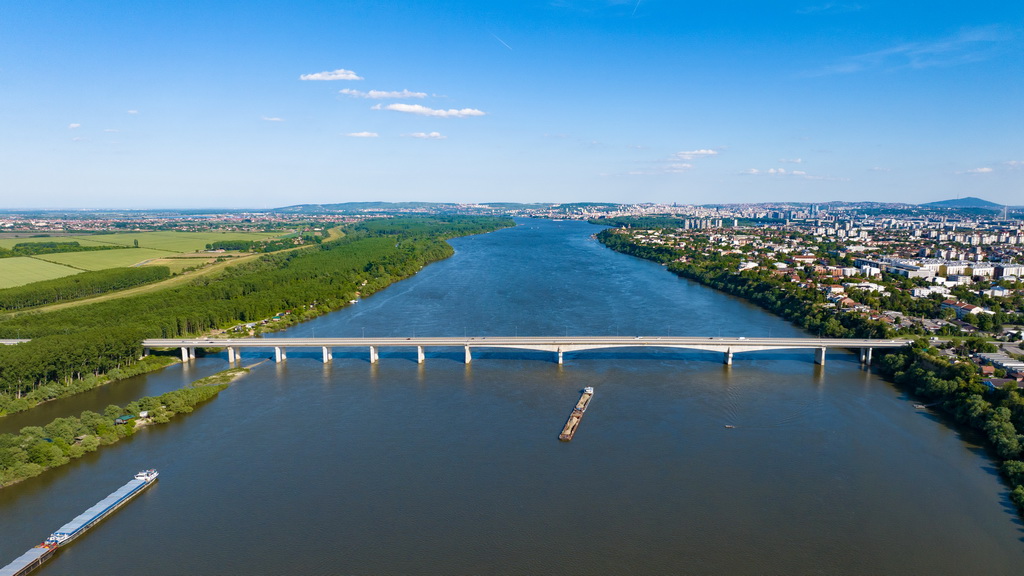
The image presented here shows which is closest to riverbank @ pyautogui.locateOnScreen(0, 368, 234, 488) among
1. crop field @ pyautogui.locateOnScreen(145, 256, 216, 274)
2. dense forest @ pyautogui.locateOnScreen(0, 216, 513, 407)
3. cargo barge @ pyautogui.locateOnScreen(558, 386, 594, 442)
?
dense forest @ pyautogui.locateOnScreen(0, 216, 513, 407)

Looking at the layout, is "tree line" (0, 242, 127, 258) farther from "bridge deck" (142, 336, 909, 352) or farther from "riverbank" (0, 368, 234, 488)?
"riverbank" (0, 368, 234, 488)

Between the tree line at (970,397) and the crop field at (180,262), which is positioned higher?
the crop field at (180,262)

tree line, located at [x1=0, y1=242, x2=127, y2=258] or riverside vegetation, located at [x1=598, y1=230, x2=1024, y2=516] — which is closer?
riverside vegetation, located at [x1=598, y1=230, x2=1024, y2=516]

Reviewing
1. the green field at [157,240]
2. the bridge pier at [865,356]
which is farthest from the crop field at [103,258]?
the bridge pier at [865,356]

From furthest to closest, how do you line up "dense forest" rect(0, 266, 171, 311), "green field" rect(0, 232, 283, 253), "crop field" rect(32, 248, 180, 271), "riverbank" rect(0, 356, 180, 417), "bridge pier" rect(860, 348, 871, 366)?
"green field" rect(0, 232, 283, 253)
"crop field" rect(32, 248, 180, 271)
"dense forest" rect(0, 266, 171, 311)
"bridge pier" rect(860, 348, 871, 366)
"riverbank" rect(0, 356, 180, 417)

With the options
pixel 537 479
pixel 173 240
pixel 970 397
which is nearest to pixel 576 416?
pixel 537 479

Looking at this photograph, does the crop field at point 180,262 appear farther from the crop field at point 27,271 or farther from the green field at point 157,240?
the green field at point 157,240

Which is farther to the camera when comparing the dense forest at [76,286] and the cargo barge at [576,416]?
the dense forest at [76,286]
